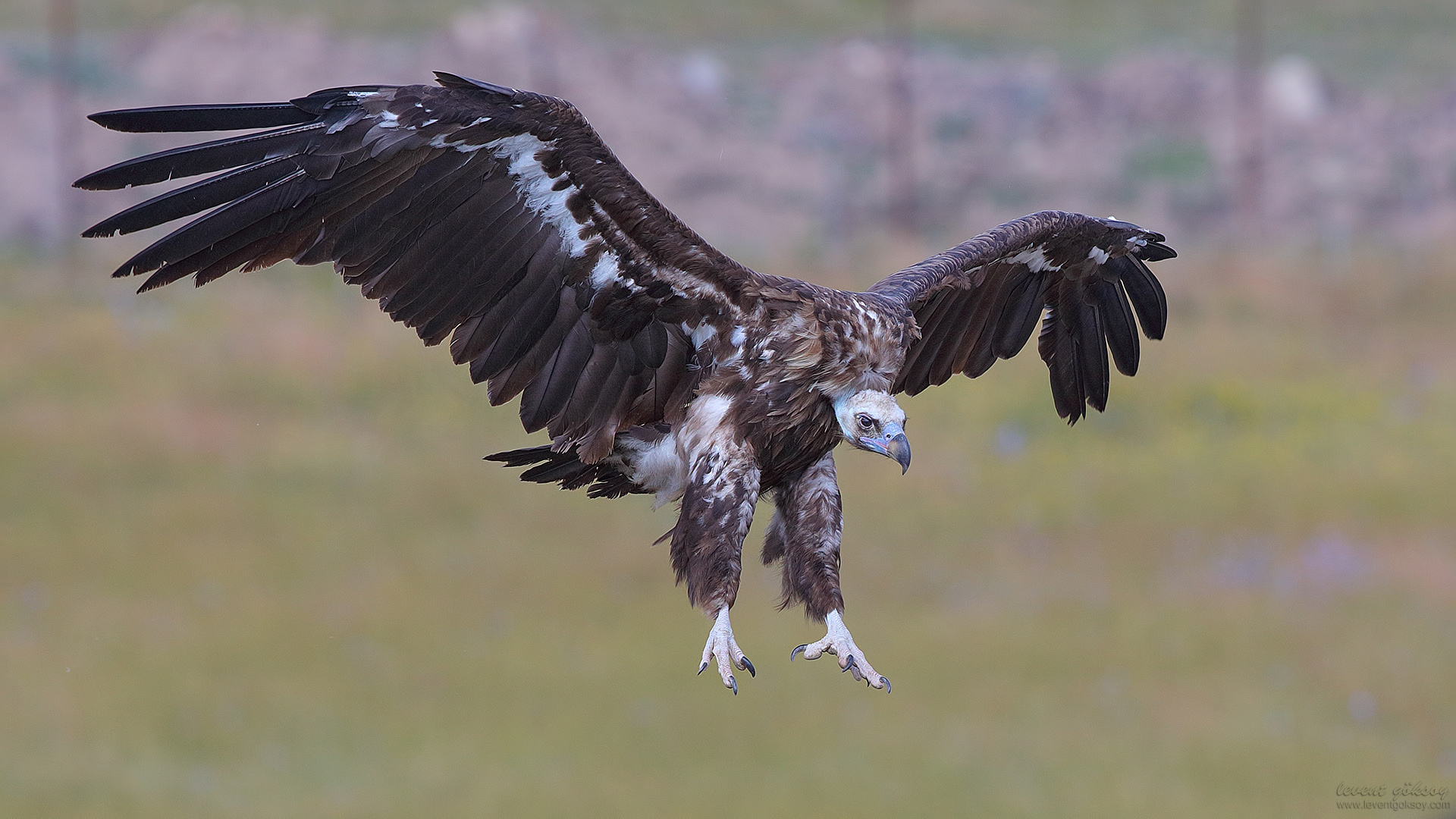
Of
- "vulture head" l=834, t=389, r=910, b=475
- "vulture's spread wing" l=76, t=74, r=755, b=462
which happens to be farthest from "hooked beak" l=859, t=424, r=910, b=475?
"vulture's spread wing" l=76, t=74, r=755, b=462

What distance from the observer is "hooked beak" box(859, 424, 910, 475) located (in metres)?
7.52

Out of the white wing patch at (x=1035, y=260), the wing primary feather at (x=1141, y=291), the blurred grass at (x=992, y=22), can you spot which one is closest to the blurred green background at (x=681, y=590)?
the blurred grass at (x=992, y=22)

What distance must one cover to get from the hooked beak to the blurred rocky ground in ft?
116

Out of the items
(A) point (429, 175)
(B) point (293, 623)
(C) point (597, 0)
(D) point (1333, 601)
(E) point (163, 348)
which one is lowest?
(A) point (429, 175)

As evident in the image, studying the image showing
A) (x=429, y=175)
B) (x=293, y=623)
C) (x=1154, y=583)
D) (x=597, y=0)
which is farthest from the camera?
(x=597, y=0)

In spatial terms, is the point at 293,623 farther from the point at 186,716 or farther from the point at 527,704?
the point at 527,704

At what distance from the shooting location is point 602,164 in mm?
7695

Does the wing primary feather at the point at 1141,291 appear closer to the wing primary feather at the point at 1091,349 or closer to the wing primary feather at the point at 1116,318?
the wing primary feather at the point at 1116,318

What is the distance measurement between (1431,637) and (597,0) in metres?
32.8

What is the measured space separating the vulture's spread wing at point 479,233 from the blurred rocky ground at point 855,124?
3475cm

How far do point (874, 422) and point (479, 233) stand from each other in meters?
1.95

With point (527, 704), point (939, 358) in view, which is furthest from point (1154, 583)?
point (939, 358)

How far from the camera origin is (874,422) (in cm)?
772

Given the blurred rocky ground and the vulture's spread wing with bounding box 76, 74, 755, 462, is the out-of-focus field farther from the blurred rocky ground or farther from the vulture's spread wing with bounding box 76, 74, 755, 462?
the vulture's spread wing with bounding box 76, 74, 755, 462
